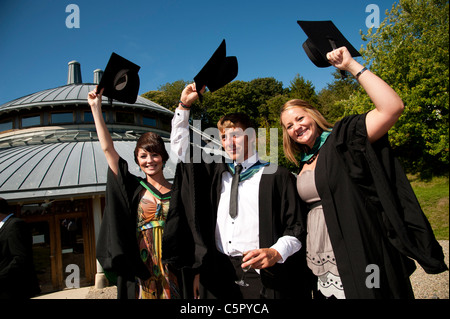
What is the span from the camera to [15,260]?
2.81 metres

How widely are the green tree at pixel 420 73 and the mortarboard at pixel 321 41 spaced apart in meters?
14.8

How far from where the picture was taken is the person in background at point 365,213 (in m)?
1.81

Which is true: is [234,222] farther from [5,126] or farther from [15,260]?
[5,126]

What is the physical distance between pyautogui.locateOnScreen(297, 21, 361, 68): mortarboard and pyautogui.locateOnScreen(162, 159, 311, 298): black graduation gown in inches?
44.0

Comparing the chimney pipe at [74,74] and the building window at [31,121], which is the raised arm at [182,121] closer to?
the building window at [31,121]

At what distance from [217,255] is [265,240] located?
45 centimetres

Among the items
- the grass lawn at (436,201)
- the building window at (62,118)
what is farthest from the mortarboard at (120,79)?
the grass lawn at (436,201)

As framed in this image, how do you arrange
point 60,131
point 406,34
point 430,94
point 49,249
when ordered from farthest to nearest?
1. point 406,34
2. point 430,94
3. point 60,131
4. point 49,249

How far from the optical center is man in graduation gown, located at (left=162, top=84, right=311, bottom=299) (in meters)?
2.09

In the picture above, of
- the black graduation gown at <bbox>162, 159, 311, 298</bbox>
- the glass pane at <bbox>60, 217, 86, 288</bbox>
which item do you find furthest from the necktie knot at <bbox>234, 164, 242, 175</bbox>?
the glass pane at <bbox>60, 217, 86, 288</bbox>

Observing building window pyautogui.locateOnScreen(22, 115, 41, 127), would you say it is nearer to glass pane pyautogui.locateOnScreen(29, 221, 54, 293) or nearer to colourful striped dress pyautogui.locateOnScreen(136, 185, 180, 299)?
glass pane pyautogui.locateOnScreen(29, 221, 54, 293)

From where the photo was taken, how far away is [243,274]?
212 cm
